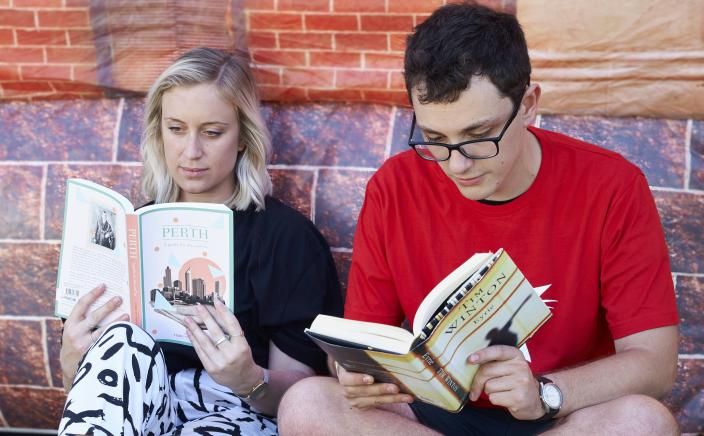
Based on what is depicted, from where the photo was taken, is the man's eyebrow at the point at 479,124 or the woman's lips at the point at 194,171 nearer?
the man's eyebrow at the point at 479,124

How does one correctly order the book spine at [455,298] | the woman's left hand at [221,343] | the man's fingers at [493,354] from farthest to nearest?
the woman's left hand at [221,343], the man's fingers at [493,354], the book spine at [455,298]

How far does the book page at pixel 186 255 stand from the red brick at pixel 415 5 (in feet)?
3.15

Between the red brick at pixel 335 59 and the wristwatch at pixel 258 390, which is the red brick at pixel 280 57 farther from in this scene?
the wristwatch at pixel 258 390

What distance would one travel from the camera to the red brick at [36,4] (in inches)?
119

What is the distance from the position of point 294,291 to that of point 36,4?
1327 millimetres

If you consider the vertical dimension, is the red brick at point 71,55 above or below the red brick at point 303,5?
below

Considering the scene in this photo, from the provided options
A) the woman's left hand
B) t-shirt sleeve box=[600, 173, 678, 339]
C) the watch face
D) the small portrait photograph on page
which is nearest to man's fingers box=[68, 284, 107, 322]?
the small portrait photograph on page

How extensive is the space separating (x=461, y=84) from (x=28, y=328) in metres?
1.80

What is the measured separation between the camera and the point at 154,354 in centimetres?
229

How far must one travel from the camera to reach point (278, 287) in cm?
256

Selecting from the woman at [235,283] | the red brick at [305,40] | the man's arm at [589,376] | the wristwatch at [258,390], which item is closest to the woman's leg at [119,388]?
the woman at [235,283]

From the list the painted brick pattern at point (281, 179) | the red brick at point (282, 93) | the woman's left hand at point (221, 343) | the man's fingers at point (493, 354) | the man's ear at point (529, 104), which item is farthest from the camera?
the red brick at point (282, 93)

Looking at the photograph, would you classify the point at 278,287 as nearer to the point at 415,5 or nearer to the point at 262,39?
the point at 262,39

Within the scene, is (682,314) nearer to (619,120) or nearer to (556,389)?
(619,120)
